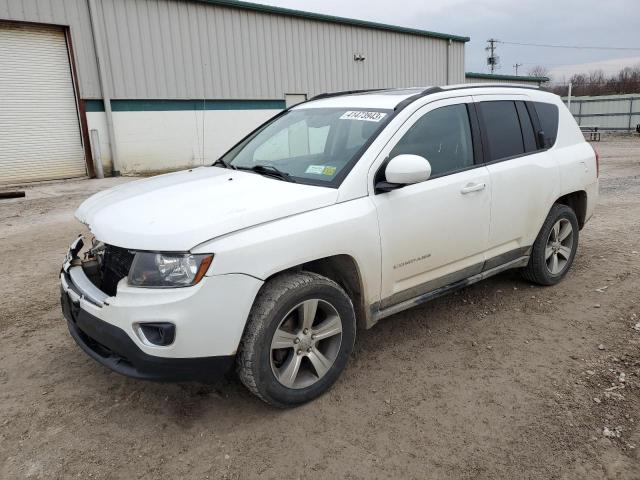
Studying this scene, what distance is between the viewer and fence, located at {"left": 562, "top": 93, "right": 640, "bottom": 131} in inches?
1178

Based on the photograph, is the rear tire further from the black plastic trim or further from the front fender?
the black plastic trim

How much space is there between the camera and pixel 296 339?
9.61 feet

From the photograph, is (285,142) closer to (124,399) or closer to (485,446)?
(124,399)

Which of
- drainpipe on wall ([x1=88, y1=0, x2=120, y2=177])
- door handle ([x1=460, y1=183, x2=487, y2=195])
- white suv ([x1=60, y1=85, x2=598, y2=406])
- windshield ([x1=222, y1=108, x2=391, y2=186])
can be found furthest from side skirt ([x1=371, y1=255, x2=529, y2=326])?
drainpipe on wall ([x1=88, y1=0, x2=120, y2=177])

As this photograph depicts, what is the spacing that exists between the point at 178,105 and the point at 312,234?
1358cm

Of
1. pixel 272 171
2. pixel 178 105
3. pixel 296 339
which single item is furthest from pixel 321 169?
pixel 178 105

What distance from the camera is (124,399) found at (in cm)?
309

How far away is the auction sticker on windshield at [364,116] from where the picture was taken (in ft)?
11.4

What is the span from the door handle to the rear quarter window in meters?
1.14

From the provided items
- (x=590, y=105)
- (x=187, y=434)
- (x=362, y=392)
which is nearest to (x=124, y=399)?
(x=187, y=434)

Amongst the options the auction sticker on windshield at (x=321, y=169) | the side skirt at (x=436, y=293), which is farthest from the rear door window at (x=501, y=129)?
the auction sticker on windshield at (x=321, y=169)

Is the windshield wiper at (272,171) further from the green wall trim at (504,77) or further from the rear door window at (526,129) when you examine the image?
the green wall trim at (504,77)

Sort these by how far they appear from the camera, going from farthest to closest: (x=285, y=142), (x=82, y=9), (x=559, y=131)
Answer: (x=82, y=9), (x=559, y=131), (x=285, y=142)

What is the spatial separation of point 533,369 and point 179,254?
2385mm
